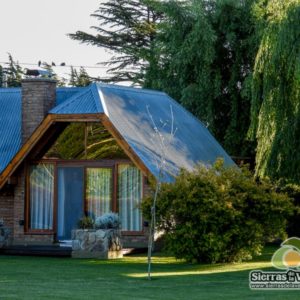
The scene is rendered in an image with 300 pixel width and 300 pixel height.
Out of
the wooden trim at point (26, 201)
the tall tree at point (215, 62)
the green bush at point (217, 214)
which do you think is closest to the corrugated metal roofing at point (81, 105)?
the wooden trim at point (26, 201)

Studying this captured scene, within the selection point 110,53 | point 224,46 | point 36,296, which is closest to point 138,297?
point 36,296

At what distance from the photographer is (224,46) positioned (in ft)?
121

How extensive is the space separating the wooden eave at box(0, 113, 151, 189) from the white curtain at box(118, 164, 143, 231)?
1356 mm

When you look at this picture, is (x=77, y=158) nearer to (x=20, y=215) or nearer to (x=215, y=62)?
(x=20, y=215)

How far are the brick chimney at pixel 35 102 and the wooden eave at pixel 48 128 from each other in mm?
1466

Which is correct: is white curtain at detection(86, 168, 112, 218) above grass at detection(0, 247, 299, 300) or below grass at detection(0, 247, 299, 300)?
above

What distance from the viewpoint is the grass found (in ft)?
54.2

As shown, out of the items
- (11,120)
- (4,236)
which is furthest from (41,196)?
(11,120)

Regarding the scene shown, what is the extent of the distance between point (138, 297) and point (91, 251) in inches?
352

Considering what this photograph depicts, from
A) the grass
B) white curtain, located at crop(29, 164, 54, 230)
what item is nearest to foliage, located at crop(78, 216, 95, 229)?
the grass

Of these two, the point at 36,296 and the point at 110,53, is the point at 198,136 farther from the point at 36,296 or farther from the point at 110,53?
the point at 110,53

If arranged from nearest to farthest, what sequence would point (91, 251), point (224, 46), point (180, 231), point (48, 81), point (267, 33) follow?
point (180, 231)
point (91, 251)
point (267, 33)
point (48, 81)
point (224, 46)

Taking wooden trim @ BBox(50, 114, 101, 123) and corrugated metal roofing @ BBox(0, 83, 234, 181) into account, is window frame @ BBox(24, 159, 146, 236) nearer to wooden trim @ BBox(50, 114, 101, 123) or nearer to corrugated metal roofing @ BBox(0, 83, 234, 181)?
corrugated metal roofing @ BBox(0, 83, 234, 181)

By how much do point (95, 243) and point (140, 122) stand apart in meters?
4.21
